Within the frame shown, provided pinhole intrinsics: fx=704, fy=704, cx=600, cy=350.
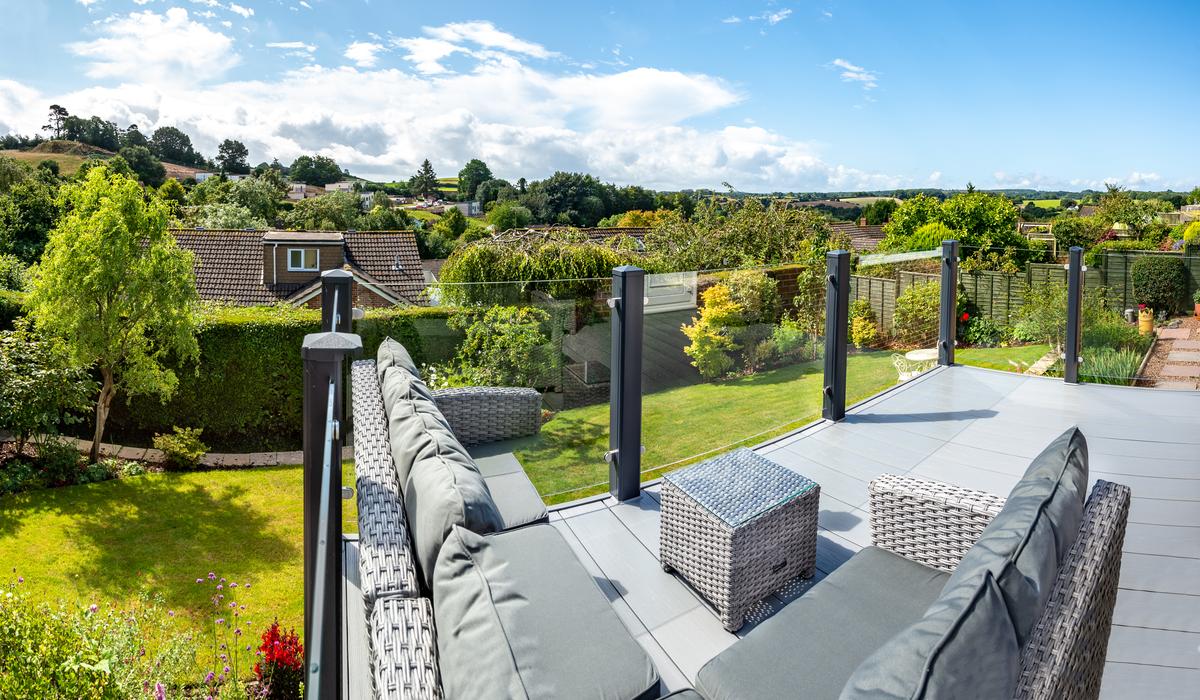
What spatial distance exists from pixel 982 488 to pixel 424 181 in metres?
54.5

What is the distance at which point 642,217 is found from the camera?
25.3 metres

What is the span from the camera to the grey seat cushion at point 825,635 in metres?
1.64

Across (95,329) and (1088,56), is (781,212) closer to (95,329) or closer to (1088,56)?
(95,329)

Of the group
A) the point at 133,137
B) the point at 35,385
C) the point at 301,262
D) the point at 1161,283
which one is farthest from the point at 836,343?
the point at 133,137

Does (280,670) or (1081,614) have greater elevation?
(1081,614)

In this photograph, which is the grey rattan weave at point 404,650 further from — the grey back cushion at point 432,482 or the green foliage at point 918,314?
the green foliage at point 918,314

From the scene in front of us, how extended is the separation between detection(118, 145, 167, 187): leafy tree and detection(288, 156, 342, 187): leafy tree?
824cm

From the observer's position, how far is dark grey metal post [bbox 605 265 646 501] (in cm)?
345

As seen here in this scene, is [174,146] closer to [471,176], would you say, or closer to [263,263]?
[471,176]

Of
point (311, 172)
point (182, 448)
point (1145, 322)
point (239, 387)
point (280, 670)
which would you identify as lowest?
point (182, 448)

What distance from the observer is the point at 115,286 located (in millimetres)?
7156

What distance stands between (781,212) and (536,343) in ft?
27.7

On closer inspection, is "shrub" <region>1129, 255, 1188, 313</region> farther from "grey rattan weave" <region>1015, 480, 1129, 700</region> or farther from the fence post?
the fence post

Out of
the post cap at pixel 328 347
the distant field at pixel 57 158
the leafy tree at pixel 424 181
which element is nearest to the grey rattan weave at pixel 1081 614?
the post cap at pixel 328 347
